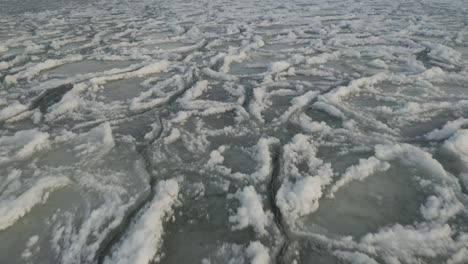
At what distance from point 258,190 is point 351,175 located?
0.43 m

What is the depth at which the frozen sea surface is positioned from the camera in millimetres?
1304

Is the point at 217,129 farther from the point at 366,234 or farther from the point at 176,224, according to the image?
the point at 366,234

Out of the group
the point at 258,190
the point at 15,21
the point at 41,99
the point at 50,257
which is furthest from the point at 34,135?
the point at 15,21

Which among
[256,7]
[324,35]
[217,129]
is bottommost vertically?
[256,7]

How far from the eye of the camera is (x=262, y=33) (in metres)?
4.82

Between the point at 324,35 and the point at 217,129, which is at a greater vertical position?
the point at 217,129

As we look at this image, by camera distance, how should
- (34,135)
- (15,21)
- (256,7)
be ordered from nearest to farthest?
(34,135) < (15,21) < (256,7)

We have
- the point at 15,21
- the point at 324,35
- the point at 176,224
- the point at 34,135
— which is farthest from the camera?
the point at 15,21

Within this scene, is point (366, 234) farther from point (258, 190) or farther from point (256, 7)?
point (256, 7)

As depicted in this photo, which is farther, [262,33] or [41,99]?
[262,33]

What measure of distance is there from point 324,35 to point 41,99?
3.26 metres

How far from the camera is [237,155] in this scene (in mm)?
1848

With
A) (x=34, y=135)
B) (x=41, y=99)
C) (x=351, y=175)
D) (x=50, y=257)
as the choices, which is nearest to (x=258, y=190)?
(x=351, y=175)

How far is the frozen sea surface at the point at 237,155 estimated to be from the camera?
130 cm
